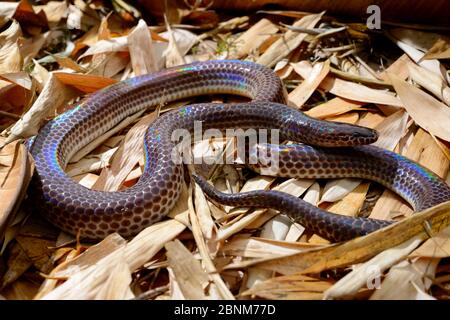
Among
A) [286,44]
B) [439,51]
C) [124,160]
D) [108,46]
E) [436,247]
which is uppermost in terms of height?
[439,51]

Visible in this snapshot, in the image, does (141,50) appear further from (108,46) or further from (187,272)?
(187,272)

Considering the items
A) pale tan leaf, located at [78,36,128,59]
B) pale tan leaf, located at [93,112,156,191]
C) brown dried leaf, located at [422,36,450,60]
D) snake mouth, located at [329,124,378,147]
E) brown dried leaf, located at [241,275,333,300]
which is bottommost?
pale tan leaf, located at [93,112,156,191]

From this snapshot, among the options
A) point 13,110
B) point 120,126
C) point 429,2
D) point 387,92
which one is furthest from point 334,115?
point 13,110

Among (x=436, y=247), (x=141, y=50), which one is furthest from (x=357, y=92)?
(x=141, y=50)

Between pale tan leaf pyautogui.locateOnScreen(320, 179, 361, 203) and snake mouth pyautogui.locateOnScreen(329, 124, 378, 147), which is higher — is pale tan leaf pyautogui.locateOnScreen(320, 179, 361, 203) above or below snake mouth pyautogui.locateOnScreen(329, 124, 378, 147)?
below

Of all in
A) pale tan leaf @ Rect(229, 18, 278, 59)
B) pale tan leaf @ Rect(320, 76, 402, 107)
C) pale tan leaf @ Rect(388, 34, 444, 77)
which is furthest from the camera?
pale tan leaf @ Rect(229, 18, 278, 59)

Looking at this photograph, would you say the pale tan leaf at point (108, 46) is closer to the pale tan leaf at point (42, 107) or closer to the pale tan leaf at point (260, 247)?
the pale tan leaf at point (42, 107)

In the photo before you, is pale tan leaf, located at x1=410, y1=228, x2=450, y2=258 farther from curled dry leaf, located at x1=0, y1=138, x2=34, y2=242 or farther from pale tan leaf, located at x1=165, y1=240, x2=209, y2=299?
curled dry leaf, located at x1=0, y1=138, x2=34, y2=242

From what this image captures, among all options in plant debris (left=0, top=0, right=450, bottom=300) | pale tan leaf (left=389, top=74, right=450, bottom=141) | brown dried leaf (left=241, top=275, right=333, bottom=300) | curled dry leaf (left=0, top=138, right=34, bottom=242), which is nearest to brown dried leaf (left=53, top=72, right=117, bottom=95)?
plant debris (left=0, top=0, right=450, bottom=300)
